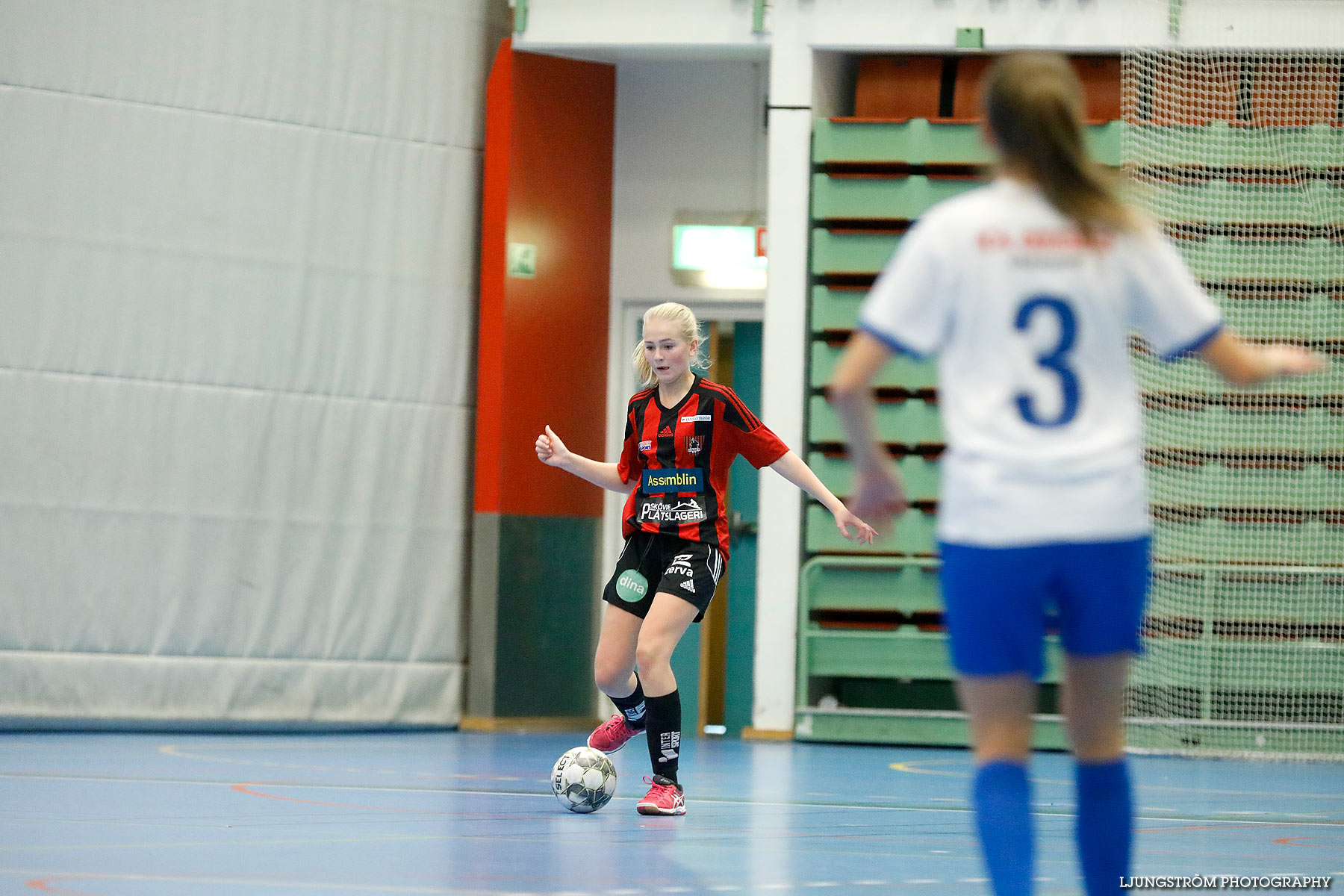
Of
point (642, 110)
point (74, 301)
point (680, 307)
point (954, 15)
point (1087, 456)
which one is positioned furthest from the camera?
point (642, 110)

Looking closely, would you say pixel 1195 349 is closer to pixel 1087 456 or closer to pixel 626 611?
pixel 1087 456

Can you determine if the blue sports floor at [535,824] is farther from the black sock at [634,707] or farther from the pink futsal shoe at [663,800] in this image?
the black sock at [634,707]

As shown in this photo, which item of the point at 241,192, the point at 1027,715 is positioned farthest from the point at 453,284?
the point at 1027,715

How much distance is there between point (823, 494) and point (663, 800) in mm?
1172

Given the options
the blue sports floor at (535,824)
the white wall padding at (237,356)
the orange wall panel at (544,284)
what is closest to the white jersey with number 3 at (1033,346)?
the blue sports floor at (535,824)

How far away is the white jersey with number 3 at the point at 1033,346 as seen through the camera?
260cm

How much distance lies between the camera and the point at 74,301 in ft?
29.5

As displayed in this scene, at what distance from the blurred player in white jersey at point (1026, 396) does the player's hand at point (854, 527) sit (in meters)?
1.89

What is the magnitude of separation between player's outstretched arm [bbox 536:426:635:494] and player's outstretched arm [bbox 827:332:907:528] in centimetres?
298

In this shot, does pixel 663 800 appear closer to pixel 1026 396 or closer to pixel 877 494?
pixel 877 494

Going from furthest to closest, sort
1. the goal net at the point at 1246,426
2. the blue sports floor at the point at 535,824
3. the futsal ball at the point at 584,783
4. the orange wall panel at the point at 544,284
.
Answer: the orange wall panel at the point at 544,284
the goal net at the point at 1246,426
the futsal ball at the point at 584,783
the blue sports floor at the point at 535,824

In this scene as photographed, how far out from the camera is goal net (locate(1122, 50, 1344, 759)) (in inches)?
360

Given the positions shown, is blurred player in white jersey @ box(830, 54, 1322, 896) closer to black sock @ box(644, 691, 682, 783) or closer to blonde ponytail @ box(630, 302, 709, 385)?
blonde ponytail @ box(630, 302, 709, 385)

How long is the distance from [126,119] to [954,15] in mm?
4902
